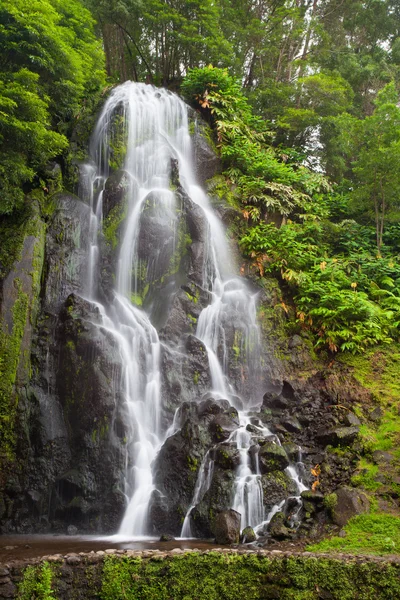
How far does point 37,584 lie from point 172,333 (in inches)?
253

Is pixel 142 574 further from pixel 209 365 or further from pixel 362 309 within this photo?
pixel 362 309

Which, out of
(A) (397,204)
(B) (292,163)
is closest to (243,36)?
(B) (292,163)

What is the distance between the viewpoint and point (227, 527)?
7.27 meters

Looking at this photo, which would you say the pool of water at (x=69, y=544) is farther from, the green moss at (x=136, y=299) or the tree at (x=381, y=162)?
the tree at (x=381, y=162)

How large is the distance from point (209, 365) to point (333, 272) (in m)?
4.71

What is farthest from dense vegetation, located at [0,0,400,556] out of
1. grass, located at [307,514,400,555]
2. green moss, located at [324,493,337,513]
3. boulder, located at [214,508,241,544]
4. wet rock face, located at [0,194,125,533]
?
boulder, located at [214,508,241,544]

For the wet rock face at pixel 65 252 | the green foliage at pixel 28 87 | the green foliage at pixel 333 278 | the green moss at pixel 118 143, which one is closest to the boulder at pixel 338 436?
the green foliage at pixel 333 278

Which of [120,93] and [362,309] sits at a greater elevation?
[120,93]

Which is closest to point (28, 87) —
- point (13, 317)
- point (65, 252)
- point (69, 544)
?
point (65, 252)

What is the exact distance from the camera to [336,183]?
20.0 m

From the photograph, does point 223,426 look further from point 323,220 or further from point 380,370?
point 323,220

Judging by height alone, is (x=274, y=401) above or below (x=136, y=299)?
below

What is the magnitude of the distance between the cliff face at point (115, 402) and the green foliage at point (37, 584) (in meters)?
2.86

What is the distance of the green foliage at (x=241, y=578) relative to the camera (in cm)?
584
